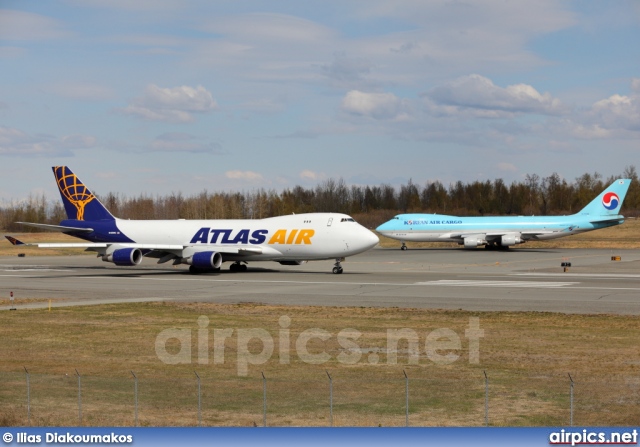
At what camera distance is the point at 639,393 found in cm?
1702

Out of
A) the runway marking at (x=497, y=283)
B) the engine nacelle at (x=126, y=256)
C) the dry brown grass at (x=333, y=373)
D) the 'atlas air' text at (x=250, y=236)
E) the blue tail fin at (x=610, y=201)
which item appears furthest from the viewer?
the blue tail fin at (x=610, y=201)

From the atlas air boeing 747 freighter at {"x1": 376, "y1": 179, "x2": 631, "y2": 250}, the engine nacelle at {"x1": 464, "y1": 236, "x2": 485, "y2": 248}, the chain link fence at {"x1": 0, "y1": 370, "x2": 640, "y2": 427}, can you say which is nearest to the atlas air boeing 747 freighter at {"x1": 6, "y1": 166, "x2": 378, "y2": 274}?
the chain link fence at {"x1": 0, "y1": 370, "x2": 640, "y2": 427}

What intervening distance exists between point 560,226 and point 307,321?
65992 millimetres

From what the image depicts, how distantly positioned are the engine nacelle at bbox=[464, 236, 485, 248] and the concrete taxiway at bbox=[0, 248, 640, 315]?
2417cm

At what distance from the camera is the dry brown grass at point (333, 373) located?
15773 millimetres

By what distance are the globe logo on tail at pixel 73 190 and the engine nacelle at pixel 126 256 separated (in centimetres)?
980

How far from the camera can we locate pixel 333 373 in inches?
789

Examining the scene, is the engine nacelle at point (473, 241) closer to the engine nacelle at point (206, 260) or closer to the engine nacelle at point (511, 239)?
the engine nacelle at point (511, 239)

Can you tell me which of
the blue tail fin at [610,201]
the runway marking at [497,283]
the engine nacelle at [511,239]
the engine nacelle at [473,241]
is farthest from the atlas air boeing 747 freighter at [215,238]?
the blue tail fin at [610,201]

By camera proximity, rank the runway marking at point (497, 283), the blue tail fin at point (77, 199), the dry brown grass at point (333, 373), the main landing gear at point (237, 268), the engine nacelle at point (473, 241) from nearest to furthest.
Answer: the dry brown grass at point (333, 373), the runway marking at point (497, 283), the main landing gear at point (237, 268), the blue tail fin at point (77, 199), the engine nacelle at point (473, 241)

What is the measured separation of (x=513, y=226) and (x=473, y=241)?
4.93m

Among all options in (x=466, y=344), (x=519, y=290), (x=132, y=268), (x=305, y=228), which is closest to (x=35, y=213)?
(x=132, y=268)

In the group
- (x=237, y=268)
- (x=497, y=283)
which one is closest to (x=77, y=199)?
(x=237, y=268)

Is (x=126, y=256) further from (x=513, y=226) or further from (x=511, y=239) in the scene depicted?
(x=513, y=226)
